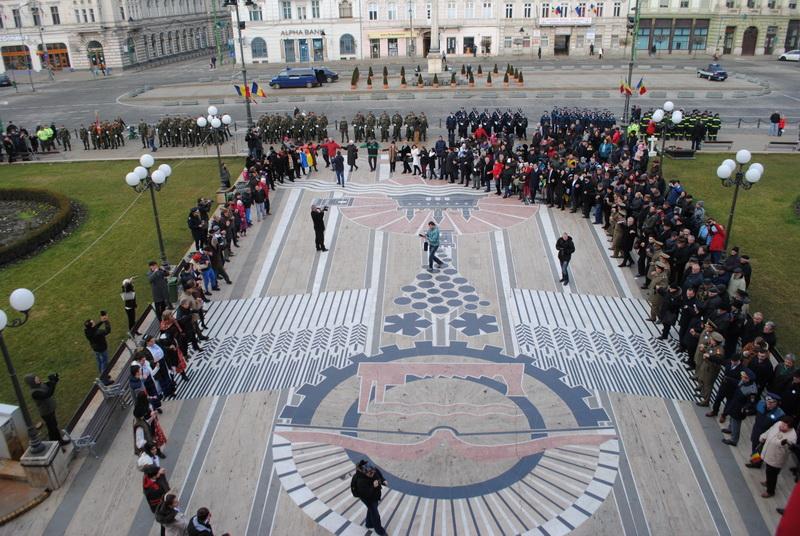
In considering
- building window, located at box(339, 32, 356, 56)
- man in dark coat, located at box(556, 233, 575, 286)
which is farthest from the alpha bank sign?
man in dark coat, located at box(556, 233, 575, 286)

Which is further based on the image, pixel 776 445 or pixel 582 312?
pixel 582 312

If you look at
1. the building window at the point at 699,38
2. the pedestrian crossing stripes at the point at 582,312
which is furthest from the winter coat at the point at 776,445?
the building window at the point at 699,38

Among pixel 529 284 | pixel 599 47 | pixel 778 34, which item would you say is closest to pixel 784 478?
pixel 529 284

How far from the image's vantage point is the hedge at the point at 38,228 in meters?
20.6

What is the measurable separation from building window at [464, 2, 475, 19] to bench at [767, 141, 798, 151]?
140 ft

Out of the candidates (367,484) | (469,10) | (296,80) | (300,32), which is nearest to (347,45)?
(300,32)

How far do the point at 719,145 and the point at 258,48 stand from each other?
5198 cm

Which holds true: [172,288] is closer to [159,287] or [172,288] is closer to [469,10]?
[159,287]

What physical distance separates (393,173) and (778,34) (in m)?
57.9

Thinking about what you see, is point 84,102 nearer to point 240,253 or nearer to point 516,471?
point 240,253

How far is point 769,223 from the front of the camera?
2172 centimetres

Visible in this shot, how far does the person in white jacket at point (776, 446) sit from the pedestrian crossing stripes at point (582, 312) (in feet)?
17.0

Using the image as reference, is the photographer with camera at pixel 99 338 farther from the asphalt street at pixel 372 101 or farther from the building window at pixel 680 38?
the building window at pixel 680 38

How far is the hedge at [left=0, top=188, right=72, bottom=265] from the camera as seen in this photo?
813 inches
